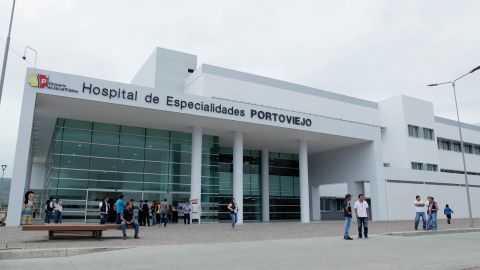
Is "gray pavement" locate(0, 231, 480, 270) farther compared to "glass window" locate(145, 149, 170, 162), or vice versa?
"glass window" locate(145, 149, 170, 162)

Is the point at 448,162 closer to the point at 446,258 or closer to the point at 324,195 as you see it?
the point at 324,195

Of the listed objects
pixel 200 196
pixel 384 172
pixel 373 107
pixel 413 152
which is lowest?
pixel 200 196

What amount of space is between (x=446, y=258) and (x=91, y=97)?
1793 cm

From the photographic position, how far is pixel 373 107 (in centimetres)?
3781

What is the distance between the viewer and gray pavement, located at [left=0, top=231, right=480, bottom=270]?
26.2 feet

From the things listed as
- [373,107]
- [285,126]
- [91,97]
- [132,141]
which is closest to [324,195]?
[373,107]

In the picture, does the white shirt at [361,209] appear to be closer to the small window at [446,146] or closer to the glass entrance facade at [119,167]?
the glass entrance facade at [119,167]

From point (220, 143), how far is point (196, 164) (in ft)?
22.8

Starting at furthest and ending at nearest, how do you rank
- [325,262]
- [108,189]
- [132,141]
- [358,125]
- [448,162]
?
1. [448,162]
2. [358,125]
3. [132,141]
4. [108,189]
5. [325,262]

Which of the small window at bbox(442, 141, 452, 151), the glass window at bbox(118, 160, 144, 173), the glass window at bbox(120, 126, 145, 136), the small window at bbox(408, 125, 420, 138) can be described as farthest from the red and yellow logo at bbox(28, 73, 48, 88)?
the small window at bbox(442, 141, 452, 151)

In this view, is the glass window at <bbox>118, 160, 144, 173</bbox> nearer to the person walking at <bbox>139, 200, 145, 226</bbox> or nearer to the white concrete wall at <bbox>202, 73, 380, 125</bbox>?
the person walking at <bbox>139, 200, 145, 226</bbox>

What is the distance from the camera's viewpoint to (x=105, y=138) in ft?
81.2

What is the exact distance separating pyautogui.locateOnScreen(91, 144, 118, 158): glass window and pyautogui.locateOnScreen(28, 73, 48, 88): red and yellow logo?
242 inches

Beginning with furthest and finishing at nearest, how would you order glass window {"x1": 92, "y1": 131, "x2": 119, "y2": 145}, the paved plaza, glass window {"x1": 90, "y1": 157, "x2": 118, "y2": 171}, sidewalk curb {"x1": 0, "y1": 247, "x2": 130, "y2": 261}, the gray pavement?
1. glass window {"x1": 92, "y1": 131, "x2": 119, "y2": 145}
2. glass window {"x1": 90, "y1": 157, "x2": 118, "y2": 171}
3. the paved plaza
4. sidewalk curb {"x1": 0, "y1": 247, "x2": 130, "y2": 261}
5. the gray pavement
